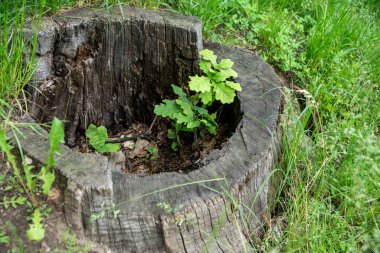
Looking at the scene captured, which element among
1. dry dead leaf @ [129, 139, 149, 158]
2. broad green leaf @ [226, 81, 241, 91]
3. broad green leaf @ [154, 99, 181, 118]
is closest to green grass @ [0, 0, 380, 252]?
broad green leaf @ [226, 81, 241, 91]

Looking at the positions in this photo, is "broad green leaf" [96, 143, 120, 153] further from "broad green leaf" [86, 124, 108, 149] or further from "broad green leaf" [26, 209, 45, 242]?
"broad green leaf" [26, 209, 45, 242]

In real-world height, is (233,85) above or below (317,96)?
above

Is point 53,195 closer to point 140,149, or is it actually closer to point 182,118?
point 182,118

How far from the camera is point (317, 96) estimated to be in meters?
3.36

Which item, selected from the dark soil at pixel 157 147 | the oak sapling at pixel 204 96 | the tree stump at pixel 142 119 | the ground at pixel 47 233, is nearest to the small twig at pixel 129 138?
the dark soil at pixel 157 147

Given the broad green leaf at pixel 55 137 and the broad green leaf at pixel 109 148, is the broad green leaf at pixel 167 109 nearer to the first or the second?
the broad green leaf at pixel 109 148

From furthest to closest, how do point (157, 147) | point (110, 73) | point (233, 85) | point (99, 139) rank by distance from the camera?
point (157, 147)
point (110, 73)
point (99, 139)
point (233, 85)

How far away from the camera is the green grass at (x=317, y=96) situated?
7.93ft

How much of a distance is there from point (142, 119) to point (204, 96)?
0.74m

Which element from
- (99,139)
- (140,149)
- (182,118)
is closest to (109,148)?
(99,139)

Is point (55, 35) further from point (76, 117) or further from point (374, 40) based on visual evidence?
point (374, 40)

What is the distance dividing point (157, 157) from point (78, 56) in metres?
0.85

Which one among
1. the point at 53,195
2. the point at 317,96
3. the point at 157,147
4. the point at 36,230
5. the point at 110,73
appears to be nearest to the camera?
the point at 36,230

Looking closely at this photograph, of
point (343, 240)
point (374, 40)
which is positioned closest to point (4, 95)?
point (343, 240)
